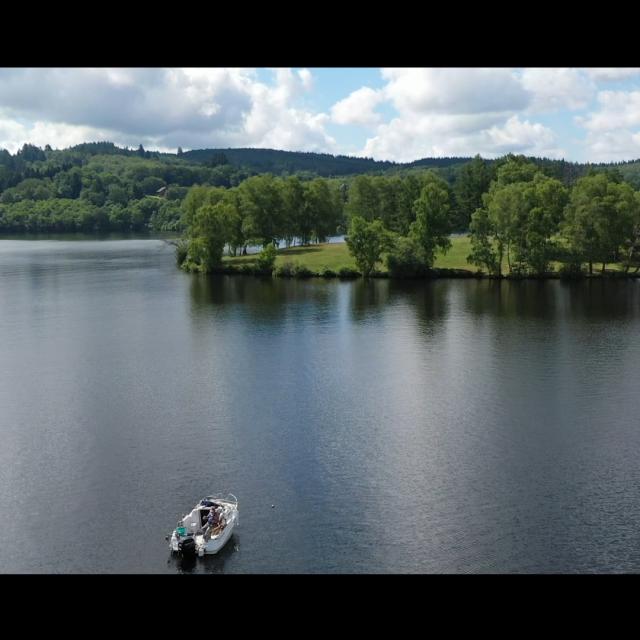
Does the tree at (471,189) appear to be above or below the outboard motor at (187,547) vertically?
above

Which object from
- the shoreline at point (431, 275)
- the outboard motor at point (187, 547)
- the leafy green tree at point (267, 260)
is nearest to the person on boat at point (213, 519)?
the outboard motor at point (187, 547)

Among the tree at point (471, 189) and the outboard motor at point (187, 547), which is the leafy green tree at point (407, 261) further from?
the outboard motor at point (187, 547)

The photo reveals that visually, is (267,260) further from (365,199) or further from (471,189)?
(471,189)

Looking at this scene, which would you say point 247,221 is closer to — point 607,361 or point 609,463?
point 607,361

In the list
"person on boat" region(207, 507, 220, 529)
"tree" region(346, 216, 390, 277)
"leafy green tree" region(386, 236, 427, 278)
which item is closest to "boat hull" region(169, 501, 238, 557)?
"person on boat" region(207, 507, 220, 529)

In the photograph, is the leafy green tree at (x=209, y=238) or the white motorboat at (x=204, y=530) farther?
the leafy green tree at (x=209, y=238)

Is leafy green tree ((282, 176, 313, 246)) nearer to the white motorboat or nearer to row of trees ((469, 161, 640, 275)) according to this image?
row of trees ((469, 161, 640, 275))

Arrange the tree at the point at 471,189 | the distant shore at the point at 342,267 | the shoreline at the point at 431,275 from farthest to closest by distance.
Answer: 1. the tree at the point at 471,189
2. the distant shore at the point at 342,267
3. the shoreline at the point at 431,275
